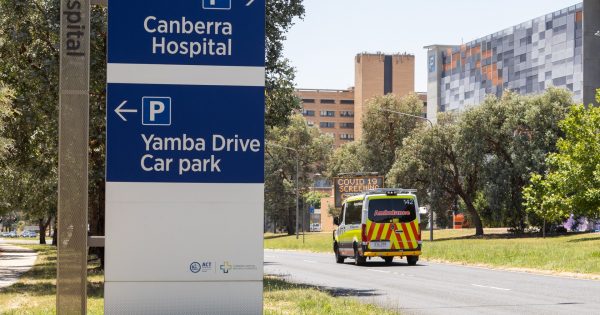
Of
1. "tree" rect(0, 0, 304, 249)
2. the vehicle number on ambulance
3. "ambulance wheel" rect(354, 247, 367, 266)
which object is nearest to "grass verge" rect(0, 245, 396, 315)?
"tree" rect(0, 0, 304, 249)

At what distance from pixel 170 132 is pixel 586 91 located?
96031 mm

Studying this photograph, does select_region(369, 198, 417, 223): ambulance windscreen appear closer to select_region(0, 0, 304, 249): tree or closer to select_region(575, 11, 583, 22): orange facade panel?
select_region(0, 0, 304, 249): tree

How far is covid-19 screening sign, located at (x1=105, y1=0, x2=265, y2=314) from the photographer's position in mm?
6938

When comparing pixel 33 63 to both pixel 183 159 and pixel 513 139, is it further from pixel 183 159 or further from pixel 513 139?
pixel 513 139

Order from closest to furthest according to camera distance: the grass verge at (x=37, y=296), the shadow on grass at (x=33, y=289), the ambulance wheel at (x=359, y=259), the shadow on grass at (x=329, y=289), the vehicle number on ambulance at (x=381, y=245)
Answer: the grass verge at (x=37, y=296) < the shadow on grass at (x=329, y=289) < the shadow on grass at (x=33, y=289) < the vehicle number on ambulance at (x=381, y=245) < the ambulance wheel at (x=359, y=259)

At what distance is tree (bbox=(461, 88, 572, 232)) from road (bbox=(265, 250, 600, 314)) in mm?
39250

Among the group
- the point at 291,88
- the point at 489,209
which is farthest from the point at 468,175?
the point at 291,88

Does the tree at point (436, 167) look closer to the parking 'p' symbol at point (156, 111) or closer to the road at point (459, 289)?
the road at point (459, 289)

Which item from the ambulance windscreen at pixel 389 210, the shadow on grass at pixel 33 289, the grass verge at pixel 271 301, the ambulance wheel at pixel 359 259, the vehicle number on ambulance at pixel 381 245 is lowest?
the ambulance wheel at pixel 359 259

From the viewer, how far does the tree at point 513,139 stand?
69.2 metres

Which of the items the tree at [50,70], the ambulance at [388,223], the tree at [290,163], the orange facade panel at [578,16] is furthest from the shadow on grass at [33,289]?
the orange facade panel at [578,16]

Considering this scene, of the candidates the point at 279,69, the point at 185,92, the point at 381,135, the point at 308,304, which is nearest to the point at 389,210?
the point at 279,69

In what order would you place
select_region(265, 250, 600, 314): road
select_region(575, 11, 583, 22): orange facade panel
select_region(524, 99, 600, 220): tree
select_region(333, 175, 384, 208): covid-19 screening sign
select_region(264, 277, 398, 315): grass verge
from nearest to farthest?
select_region(264, 277, 398, 315): grass verge < select_region(265, 250, 600, 314): road < select_region(524, 99, 600, 220): tree < select_region(333, 175, 384, 208): covid-19 screening sign < select_region(575, 11, 583, 22): orange facade panel

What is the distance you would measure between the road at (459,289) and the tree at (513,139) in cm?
3925
